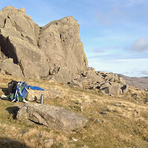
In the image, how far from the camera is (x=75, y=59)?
60.6m

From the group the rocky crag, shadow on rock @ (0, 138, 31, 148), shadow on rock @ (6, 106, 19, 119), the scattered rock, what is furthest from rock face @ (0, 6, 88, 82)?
shadow on rock @ (0, 138, 31, 148)

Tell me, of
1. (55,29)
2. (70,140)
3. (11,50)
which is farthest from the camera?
(55,29)

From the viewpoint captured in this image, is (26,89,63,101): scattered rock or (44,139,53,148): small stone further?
(26,89,63,101): scattered rock

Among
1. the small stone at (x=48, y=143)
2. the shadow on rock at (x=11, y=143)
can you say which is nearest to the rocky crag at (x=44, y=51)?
the shadow on rock at (x=11, y=143)

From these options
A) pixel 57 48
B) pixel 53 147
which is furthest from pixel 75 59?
pixel 53 147

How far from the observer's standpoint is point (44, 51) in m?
49.6

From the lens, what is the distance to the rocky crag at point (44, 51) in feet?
122

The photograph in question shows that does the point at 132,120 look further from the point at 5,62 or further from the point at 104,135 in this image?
the point at 5,62

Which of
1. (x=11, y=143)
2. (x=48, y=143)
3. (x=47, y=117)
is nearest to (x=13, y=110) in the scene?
(x=47, y=117)

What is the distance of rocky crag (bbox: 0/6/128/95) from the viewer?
37.2 meters

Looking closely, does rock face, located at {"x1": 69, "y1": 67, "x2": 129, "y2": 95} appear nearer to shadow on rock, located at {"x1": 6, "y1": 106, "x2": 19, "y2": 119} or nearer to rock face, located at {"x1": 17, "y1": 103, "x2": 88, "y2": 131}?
shadow on rock, located at {"x1": 6, "y1": 106, "x2": 19, "y2": 119}

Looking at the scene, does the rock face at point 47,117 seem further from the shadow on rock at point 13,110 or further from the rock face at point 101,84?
the rock face at point 101,84

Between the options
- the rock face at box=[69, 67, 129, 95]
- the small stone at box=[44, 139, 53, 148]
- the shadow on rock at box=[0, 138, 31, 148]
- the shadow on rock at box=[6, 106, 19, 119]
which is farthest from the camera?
the rock face at box=[69, 67, 129, 95]

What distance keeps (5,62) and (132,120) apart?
30.6m
